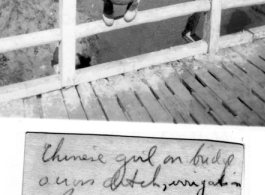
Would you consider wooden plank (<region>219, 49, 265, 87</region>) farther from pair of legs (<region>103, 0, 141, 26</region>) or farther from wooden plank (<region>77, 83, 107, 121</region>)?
wooden plank (<region>77, 83, 107, 121</region>)

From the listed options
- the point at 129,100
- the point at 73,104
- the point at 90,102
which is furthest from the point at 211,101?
the point at 73,104

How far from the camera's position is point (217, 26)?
13.3 feet

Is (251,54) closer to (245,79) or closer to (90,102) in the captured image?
(245,79)

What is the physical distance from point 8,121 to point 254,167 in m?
1.05

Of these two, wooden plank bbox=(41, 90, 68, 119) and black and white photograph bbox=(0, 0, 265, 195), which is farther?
wooden plank bbox=(41, 90, 68, 119)

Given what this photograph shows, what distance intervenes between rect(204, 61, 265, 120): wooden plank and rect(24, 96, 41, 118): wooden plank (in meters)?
1.15

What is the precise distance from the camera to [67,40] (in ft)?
11.8

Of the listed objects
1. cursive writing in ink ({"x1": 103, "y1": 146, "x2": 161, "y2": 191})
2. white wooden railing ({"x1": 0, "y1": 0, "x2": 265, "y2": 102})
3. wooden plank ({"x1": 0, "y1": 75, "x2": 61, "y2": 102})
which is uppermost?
white wooden railing ({"x1": 0, "y1": 0, "x2": 265, "y2": 102})

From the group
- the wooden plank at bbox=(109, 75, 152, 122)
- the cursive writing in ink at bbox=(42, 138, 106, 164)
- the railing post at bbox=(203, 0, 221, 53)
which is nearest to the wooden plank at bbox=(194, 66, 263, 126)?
the railing post at bbox=(203, 0, 221, 53)

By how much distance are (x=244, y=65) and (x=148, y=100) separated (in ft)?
2.53

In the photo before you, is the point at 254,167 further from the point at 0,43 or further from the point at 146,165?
the point at 0,43

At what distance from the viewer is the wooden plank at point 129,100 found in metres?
3.40

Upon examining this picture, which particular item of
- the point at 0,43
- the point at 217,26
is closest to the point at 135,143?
the point at 0,43

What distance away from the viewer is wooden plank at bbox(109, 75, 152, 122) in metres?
3.40
